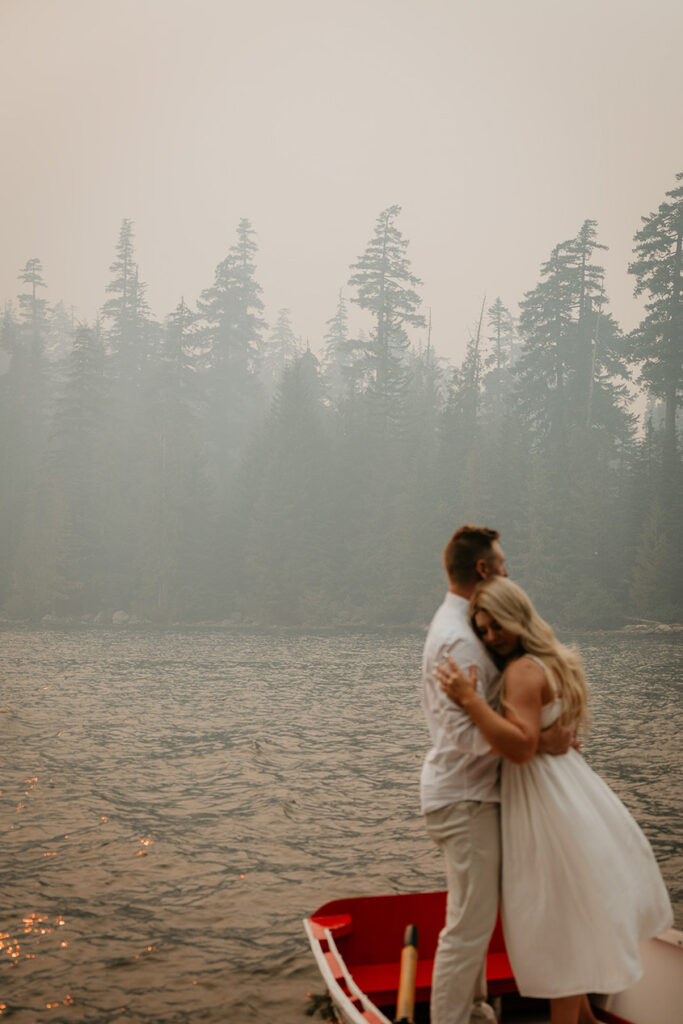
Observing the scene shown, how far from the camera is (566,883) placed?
12.8 feet

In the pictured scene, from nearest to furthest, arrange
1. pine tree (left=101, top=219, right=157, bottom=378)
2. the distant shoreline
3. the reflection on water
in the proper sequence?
the reflection on water
the distant shoreline
pine tree (left=101, top=219, right=157, bottom=378)

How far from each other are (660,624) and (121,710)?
34225 millimetres

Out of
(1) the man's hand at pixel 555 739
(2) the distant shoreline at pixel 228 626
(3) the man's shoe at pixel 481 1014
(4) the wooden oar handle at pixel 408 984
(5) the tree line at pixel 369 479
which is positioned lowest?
(2) the distant shoreline at pixel 228 626

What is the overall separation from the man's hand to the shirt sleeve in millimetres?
242

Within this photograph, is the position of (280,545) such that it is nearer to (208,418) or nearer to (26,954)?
(208,418)

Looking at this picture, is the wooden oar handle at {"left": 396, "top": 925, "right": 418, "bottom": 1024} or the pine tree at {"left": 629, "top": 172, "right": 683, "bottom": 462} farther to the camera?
the pine tree at {"left": 629, "top": 172, "right": 683, "bottom": 462}

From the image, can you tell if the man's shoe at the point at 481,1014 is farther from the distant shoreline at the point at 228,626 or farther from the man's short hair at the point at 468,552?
the distant shoreline at the point at 228,626

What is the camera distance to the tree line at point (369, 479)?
52.9 meters

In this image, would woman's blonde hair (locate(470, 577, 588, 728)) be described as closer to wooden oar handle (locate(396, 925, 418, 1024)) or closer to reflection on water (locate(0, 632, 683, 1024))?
wooden oar handle (locate(396, 925, 418, 1024))

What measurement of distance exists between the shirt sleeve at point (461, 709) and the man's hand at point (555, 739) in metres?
0.24

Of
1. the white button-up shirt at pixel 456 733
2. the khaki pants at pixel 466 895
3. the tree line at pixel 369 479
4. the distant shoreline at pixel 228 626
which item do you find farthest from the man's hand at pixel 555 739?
the tree line at pixel 369 479

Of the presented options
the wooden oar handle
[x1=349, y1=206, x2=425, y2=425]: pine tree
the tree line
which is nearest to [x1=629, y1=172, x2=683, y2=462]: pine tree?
the tree line

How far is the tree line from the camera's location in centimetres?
5294

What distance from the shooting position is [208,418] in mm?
70938
